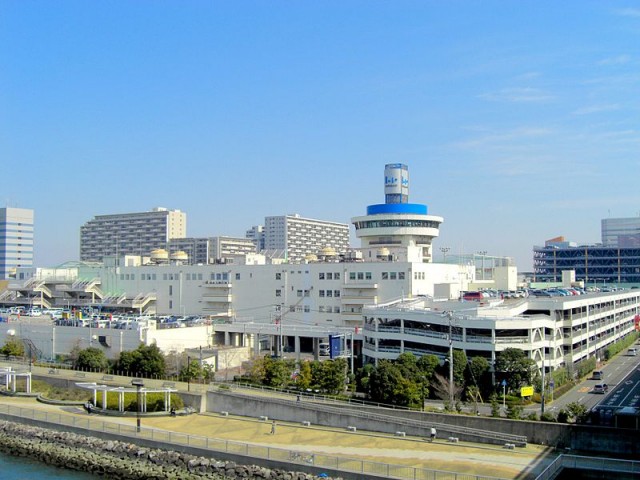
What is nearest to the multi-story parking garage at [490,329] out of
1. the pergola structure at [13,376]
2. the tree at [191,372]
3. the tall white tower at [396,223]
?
the tree at [191,372]

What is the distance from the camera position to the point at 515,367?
39.8 m

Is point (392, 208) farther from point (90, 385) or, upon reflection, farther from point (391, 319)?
point (90, 385)

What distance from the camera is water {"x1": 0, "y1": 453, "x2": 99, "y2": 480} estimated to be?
29516 mm

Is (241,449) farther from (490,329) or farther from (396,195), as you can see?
(396,195)

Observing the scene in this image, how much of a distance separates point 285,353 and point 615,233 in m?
132

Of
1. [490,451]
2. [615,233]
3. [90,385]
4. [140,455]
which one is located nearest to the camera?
[490,451]

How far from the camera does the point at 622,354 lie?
63031mm

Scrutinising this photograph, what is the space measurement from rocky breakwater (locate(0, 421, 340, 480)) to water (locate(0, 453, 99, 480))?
37 centimetres

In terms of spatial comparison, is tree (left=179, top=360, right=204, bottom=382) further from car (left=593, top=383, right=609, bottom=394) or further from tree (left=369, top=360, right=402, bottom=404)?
car (left=593, top=383, right=609, bottom=394)

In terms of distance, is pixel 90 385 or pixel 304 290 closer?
pixel 90 385

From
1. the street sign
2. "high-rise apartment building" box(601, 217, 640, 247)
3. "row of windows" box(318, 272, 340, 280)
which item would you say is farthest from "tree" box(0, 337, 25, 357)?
"high-rise apartment building" box(601, 217, 640, 247)

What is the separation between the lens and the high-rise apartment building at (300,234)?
183625 millimetres

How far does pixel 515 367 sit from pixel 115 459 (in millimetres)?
23129

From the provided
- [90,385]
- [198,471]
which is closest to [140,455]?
[198,471]
